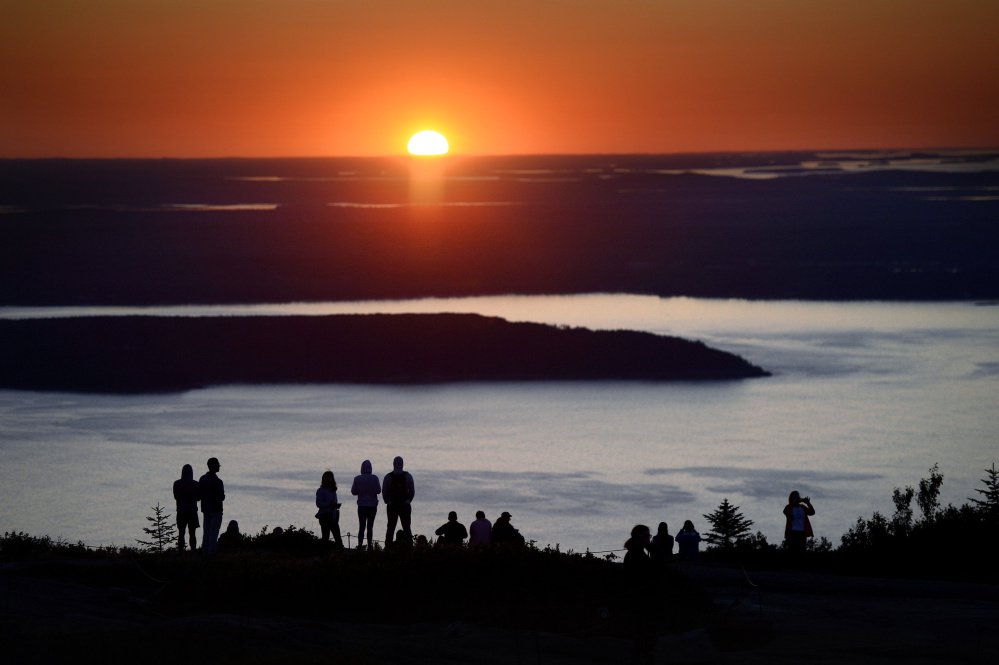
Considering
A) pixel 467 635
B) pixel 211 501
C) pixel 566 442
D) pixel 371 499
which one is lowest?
pixel 467 635

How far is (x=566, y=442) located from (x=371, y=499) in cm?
4111

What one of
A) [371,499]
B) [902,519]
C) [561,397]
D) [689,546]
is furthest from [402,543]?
[561,397]

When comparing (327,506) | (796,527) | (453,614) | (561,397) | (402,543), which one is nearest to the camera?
(453,614)

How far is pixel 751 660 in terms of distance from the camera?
59.9 feet

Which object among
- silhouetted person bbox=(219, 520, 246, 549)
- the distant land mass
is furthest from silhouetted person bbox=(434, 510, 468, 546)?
the distant land mass

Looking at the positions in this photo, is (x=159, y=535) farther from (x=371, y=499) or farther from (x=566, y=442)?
(x=566, y=442)

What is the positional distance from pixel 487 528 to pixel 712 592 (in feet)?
13.7

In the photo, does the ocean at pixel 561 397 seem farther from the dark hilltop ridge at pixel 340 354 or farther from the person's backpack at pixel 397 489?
the person's backpack at pixel 397 489

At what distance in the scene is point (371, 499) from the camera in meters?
25.2

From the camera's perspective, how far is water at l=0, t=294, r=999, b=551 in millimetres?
52156

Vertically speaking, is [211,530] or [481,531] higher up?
[481,531]

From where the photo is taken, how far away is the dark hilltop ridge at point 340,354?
3263 inches

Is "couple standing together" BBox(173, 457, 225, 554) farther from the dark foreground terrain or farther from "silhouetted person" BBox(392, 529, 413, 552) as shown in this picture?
"silhouetted person" BBox(392, 529, 413, 552)

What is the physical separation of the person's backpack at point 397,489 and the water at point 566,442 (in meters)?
18.7
